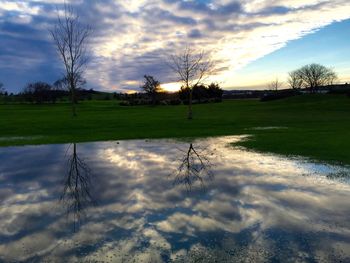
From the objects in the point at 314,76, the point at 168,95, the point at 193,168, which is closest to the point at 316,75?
the point at 314,76

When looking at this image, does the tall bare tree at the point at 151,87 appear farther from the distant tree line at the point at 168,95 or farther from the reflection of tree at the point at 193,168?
the reflection of tree at the point at 193,168

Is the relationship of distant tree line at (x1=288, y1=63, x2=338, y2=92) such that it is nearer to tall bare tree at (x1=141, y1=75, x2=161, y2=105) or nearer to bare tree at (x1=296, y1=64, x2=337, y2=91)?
bare tree at (x1=296, y1=64, x2=337, y2=91)

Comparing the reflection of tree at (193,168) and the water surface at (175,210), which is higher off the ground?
the water surface at (175,210)

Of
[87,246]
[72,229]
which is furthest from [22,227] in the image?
[87,246]

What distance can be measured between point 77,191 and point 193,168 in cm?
559

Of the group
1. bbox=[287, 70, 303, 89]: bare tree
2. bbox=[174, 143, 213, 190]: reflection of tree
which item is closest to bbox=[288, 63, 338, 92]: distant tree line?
bbox=[287, 70, 303, 89]: bare tree

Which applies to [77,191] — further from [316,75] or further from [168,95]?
[316,75]

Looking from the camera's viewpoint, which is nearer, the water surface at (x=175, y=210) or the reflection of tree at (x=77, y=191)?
the water surface at (x=175, y=210)

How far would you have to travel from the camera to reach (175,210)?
397 inches

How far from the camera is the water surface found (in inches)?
292

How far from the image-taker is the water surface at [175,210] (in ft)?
24.3

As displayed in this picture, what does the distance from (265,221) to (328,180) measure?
554cm

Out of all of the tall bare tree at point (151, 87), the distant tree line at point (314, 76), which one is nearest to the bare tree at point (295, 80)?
the distant tree line at point (314, 76)

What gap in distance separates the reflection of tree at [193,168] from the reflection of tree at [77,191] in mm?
3348
